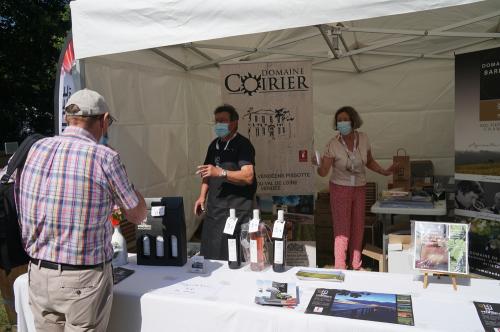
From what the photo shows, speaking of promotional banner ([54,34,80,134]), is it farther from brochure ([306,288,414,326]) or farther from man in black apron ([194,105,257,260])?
brochure ([306,288,414,326])

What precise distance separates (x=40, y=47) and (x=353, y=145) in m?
12.0

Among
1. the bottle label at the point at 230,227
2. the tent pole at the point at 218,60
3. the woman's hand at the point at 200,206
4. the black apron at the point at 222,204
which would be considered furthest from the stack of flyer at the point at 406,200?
the tent pole at the point at 218,60

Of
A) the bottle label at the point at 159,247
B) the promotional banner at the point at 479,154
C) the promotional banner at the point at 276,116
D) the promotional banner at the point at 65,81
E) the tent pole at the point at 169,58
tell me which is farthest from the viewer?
the tent pole at the point at 169,58

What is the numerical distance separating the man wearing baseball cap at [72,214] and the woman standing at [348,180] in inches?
74.8

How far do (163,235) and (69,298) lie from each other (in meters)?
0.61

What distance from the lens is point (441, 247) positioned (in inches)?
62.7

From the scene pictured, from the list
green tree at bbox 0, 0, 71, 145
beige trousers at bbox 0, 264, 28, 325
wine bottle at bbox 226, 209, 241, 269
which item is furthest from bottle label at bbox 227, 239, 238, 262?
green tree at bbox 0, 0, 71, 145

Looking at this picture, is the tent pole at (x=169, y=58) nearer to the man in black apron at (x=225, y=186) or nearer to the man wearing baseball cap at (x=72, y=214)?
the man in black apron at (x=225, y=186)

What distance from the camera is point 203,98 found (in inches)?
189

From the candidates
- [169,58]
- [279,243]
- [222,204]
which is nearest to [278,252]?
[279,243]

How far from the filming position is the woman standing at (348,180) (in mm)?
2986

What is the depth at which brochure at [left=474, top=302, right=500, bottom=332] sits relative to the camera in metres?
1.29

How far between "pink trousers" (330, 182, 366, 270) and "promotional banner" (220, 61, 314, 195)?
16.3 inches

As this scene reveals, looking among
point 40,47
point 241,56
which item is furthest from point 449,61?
point 40,47
